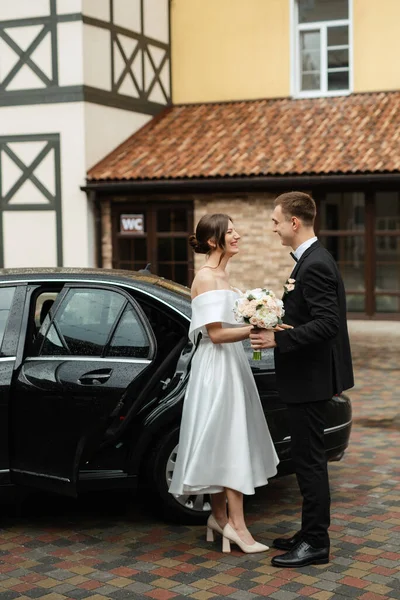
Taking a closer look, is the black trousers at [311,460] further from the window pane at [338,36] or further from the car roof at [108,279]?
the window pane at [338,36]

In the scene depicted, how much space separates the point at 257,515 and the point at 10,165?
48.5ft

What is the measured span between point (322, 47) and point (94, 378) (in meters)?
16.9

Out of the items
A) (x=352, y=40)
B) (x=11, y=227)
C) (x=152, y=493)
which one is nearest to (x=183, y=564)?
(x=152, y=493)

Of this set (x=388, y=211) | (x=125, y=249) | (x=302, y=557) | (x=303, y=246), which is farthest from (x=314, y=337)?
(x=125, y=249)

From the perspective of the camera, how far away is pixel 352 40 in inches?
805

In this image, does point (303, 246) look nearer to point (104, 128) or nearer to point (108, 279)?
point (108, 279)

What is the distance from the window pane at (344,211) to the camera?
722 inches

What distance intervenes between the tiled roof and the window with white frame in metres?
0.51

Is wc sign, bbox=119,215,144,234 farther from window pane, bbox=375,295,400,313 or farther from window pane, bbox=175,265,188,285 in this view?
window pane, bbox=375,295,400,313

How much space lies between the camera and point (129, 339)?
554cm

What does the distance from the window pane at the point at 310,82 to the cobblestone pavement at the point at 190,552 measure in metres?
15.2

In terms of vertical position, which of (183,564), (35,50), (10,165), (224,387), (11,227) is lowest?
(183,564)

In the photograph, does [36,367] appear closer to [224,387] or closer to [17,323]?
[17,323]

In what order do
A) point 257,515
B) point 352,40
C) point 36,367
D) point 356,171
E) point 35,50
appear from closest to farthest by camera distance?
point 36,367 → point 257,515 → point 356,171 → point 35,50 → point 352,40
